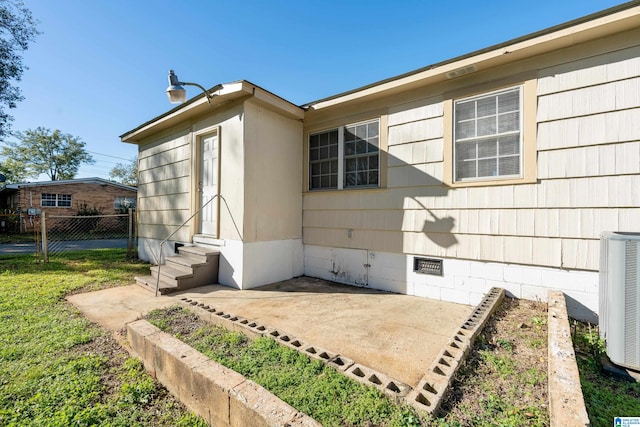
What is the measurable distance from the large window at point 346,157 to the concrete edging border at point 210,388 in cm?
391

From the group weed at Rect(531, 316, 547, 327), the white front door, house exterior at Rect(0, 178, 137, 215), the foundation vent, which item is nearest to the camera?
weed at Rect(531, 316, 547, 327)

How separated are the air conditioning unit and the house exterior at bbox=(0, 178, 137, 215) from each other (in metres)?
24.7

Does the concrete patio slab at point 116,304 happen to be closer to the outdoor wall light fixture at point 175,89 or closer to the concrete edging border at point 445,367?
the outdoor wall light fixture at point 175,89

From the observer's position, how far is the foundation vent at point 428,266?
4.32 metres

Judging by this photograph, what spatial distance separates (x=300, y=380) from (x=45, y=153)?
43.5 meters

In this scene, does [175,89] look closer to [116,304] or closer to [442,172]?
[116,304]

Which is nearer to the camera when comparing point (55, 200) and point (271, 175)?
point (271, 175)

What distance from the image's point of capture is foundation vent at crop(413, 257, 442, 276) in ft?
14.2

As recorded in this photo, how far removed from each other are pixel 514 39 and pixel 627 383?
3.86 meters

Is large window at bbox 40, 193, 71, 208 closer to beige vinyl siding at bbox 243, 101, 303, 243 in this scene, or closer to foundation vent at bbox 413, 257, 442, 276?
beige vinyl siding at bbox 243, 101, 303, 243

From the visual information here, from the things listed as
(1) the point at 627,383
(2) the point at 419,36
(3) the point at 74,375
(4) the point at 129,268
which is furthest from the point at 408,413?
(2) the point at 419,36

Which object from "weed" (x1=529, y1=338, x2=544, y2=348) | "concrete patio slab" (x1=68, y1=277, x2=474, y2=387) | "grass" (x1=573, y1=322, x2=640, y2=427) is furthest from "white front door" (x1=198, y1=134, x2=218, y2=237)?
"grass" (x1=573, y1=322, x2=640, y2=427)

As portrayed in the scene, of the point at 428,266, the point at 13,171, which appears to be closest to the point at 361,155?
the point at 428,266

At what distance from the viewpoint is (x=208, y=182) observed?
5.95 m
